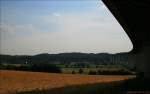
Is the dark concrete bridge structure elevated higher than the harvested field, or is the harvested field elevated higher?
the dark concrete bridge structure

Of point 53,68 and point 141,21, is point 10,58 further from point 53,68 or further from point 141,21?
point 141,21

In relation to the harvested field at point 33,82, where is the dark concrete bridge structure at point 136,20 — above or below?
above

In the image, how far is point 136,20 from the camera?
4306 centimetres

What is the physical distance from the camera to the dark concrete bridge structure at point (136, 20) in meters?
34.3

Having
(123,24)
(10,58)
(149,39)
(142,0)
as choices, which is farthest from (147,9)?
(10,58)

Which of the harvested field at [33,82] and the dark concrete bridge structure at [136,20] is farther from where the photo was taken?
the harvested field at [33,82]

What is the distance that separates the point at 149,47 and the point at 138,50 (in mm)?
9607

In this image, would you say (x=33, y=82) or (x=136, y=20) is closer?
(x=136, y=20)

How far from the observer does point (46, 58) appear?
187625 millimetres

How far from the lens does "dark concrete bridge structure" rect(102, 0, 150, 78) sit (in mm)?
34316

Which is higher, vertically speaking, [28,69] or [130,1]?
[130,1]

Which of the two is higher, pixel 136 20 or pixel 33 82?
pixel 136 20

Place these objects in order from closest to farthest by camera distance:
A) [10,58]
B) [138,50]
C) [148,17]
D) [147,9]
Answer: [147,9]
[148,17]
[138,50]
[10,58]

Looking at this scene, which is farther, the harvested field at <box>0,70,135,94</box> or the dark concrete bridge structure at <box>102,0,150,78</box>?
the harvested field at <box>0,70,135,94</box>
